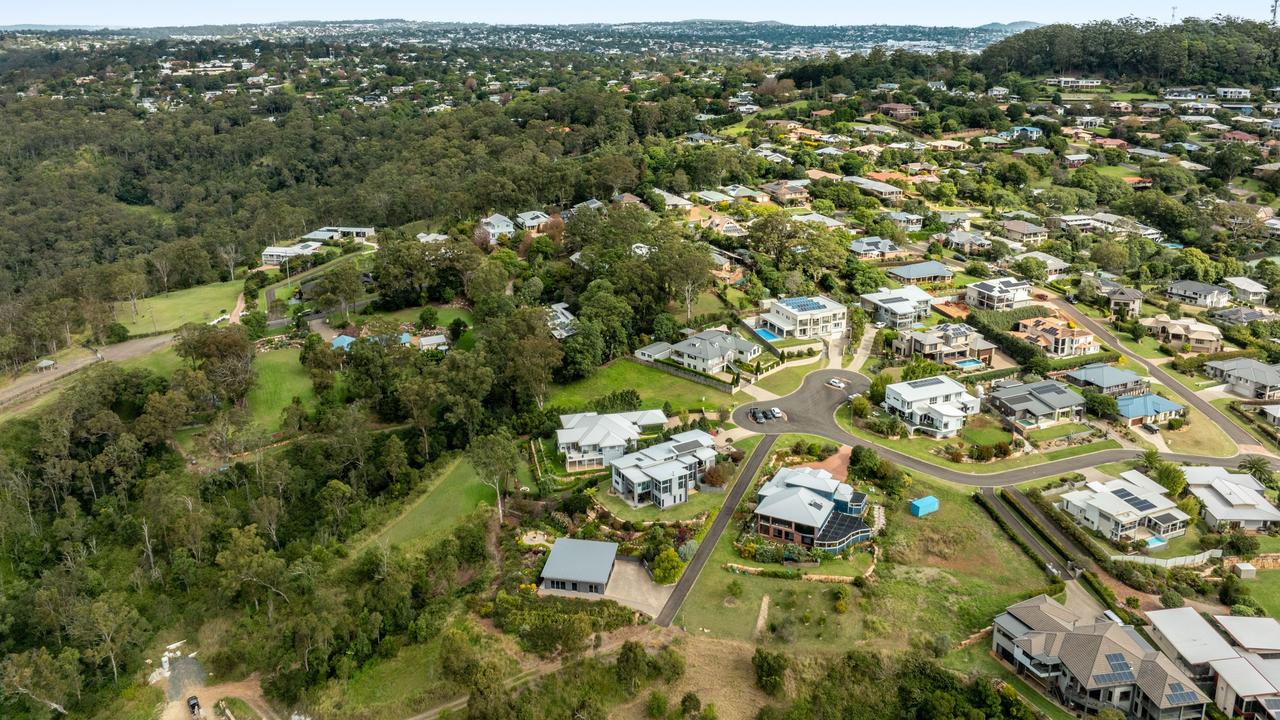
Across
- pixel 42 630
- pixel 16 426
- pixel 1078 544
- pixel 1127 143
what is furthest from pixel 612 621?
pixel 1127 143

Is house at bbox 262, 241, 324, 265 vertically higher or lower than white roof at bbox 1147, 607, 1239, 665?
higher

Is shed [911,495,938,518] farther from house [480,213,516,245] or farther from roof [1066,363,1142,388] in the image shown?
house [480,213,516,245]

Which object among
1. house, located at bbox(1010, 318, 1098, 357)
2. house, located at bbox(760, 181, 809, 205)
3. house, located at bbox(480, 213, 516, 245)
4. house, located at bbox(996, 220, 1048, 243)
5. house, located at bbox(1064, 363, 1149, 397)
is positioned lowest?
house, located at bbox(1064, 363, 1149, 397)

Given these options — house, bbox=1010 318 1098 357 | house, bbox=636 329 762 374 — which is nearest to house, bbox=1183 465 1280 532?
house, bbox=1010 318 1098 357

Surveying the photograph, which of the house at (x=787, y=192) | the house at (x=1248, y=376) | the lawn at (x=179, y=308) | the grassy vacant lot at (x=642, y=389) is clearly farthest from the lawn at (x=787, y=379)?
the lawn at (x=179, y=308)

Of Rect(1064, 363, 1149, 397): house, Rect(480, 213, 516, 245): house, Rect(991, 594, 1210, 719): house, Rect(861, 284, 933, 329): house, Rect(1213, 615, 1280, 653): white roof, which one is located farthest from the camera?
Rect(480, 213, 516, 245): house

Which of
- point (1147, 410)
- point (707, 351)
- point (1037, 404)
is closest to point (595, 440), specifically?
point (707, 351)

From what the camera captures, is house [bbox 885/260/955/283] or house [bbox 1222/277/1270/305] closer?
house [bbox 1222/277/1270/305]

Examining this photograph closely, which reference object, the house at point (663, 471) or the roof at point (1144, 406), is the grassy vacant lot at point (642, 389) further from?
the roof at point (1144, 406)

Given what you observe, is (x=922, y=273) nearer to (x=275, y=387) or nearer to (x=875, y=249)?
(x=875, y=249)
